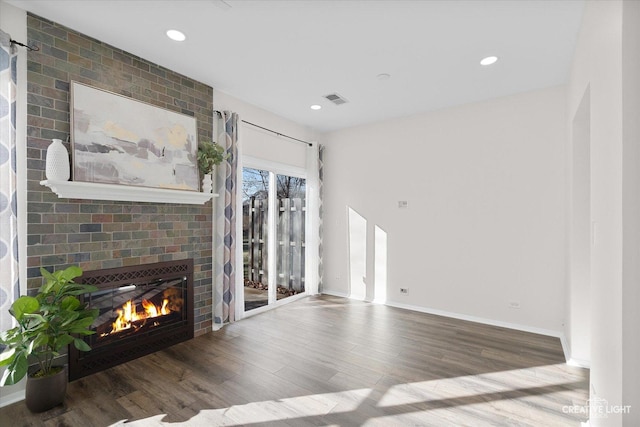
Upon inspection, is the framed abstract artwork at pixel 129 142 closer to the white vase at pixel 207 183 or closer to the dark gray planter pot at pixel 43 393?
the white vase at pixel 207 183

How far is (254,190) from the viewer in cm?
435

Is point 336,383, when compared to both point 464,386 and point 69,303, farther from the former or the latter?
point 69,303

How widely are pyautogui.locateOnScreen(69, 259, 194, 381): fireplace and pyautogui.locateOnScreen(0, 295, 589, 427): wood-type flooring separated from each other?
0.12 m

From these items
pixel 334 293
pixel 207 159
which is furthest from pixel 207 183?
pixel 334 293

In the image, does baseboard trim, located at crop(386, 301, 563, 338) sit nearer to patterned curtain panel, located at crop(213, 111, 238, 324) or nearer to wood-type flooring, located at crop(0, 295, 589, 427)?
wood-type flooring, located at crop(0, 295, 589, 427)

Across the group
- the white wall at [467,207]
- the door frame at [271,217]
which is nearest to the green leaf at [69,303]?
the door frame at [271,217]

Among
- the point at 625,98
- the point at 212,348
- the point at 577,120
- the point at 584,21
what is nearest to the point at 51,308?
the point at 212,348

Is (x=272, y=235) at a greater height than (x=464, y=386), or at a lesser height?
greater

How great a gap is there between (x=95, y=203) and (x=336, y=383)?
8.56 ft

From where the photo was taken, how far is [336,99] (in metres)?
3.88

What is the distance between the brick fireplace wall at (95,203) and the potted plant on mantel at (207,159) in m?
0.26

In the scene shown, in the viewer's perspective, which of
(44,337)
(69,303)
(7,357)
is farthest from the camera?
(69,303)

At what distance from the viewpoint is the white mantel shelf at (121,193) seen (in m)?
2.30

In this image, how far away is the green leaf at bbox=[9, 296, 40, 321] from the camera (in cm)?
194
